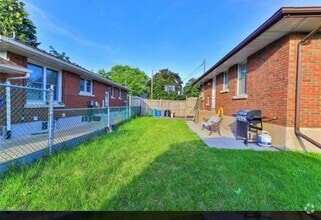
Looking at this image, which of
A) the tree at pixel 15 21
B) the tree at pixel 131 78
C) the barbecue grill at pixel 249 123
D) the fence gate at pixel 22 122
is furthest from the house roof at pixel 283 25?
the tree at pixel 131 78

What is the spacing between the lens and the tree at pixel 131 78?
151 ft

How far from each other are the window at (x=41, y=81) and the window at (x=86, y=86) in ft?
9.29

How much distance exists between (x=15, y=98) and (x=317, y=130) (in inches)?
353

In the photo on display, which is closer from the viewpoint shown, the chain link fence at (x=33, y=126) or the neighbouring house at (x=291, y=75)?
the chain link fence at (x=33, y=126)

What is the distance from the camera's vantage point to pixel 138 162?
5188 mm

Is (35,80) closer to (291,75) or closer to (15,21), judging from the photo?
(291,75)

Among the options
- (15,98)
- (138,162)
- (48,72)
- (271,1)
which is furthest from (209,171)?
(48,72)

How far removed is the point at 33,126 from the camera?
27.1ft

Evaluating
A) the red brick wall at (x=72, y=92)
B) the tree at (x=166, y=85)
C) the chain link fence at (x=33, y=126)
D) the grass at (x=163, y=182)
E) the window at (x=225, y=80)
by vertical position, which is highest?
the tree at (x=166, y=85)

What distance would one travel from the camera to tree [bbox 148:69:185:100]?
134ft

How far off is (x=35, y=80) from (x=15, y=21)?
1963cm

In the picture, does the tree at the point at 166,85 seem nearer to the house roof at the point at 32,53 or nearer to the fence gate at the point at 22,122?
the house roof at the point at 32,53

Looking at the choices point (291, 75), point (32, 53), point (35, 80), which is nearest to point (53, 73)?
point (35, 80)

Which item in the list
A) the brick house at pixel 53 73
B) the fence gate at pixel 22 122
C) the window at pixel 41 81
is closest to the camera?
the fence gate at pixel 22 122
